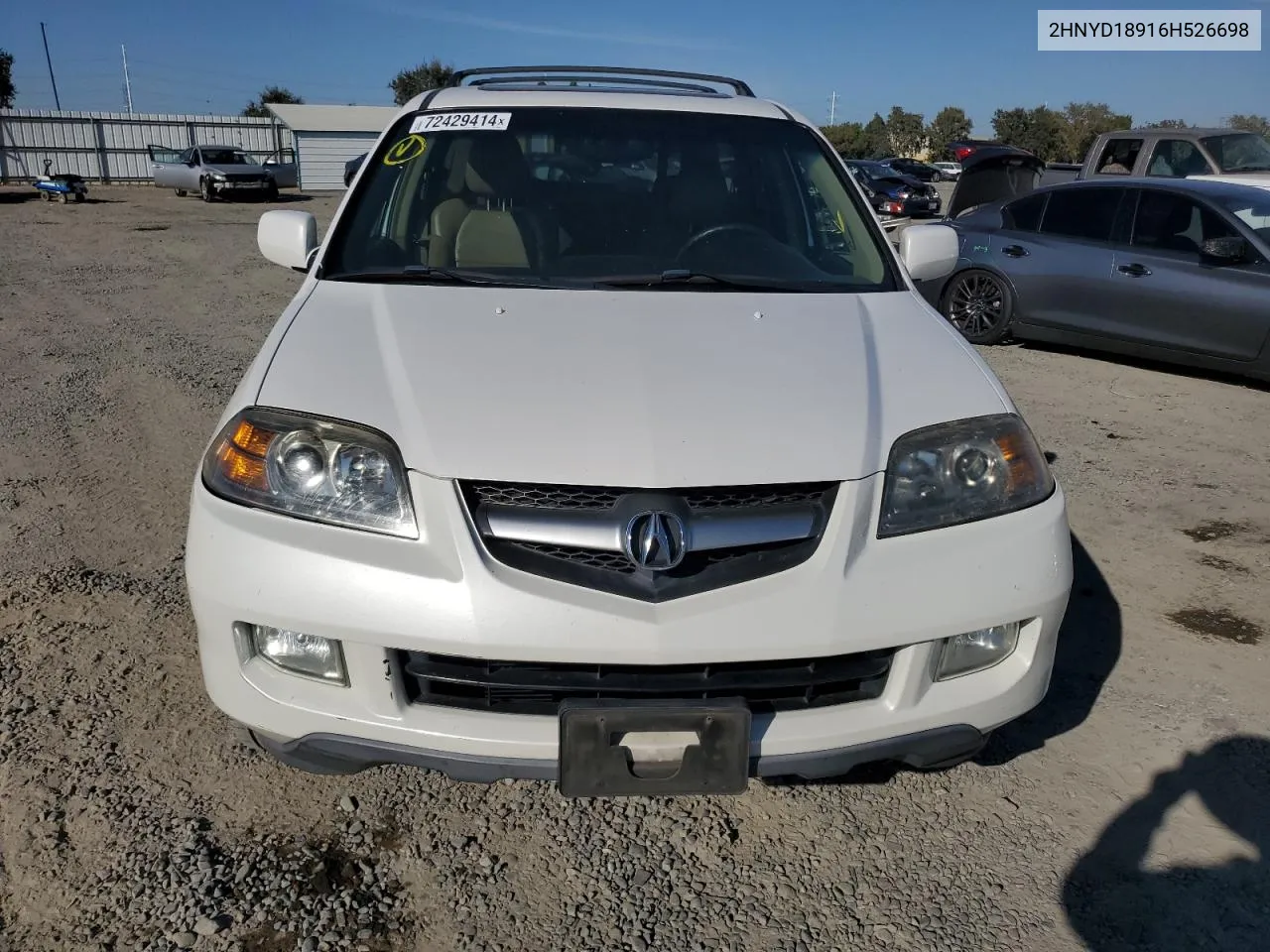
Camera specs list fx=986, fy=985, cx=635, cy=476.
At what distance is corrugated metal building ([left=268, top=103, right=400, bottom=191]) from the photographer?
37.0 metres

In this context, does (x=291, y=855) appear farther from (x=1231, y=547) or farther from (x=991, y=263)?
(x=991, y=263)

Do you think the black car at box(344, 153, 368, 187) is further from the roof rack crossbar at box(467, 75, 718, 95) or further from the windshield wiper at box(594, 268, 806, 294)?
the windshield wiper at box(594, 268, 806, 294)

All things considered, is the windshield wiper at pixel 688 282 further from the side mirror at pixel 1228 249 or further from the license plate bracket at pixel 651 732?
the side mirror at pixel 1228 249

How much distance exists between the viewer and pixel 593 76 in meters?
3.90

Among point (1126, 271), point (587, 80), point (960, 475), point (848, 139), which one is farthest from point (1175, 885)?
point (848, 139)

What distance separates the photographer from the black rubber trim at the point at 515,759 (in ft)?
6.32

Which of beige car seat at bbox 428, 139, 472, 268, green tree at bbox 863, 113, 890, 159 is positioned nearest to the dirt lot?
beige car seat at bbox 428, 139, 472, 268

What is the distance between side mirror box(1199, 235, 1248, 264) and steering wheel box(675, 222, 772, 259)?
16.3 feet

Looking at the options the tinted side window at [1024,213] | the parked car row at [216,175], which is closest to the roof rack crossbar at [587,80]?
the tinted side window at [1024,213]

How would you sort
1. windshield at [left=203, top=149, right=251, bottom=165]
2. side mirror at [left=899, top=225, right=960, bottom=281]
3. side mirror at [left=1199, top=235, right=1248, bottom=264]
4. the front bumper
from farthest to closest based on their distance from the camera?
windshield at [left=203, top=149, right=251, bottom=165]
side mirror at [left=1199, top=235, right=1248, bottom=264]
side mirror at [left=899, top=225, right=960, bottom=281]
the front bumper

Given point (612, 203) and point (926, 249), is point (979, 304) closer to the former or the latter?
point (926, 249)

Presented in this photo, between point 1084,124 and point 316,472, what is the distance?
71.3 meters

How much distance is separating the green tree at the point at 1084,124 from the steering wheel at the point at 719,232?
6125 centimetres

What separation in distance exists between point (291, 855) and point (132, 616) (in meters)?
1.38
